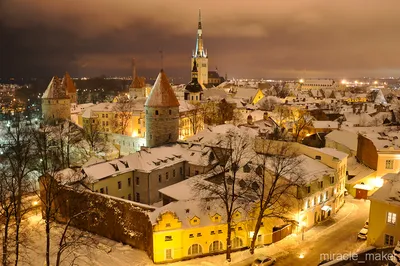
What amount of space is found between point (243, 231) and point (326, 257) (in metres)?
5.55

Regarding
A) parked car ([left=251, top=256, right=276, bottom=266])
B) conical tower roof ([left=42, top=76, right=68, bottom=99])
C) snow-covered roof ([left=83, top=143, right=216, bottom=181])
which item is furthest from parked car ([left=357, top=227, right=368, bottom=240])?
conical tower roof ([left=42, top=76, right=68, bottom=99])

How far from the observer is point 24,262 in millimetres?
24719

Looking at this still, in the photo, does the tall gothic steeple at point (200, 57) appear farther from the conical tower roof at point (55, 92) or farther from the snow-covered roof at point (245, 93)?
the conical tower roof at point (55, 92)

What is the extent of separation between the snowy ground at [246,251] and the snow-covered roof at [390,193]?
13.0 ft

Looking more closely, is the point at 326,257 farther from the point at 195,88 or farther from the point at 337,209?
the point at 195,88

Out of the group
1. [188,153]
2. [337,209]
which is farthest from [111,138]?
[337,209]

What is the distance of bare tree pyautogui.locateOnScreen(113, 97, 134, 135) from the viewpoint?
5934 cm

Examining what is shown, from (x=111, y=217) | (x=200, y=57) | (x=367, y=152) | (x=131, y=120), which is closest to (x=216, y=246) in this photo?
(x=111, y=217)

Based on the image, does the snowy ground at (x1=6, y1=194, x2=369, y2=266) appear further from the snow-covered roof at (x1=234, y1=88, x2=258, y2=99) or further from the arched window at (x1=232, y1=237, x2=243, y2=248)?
the snow-covered roof at (x1=234, y1=88, x2=258, y2=99)

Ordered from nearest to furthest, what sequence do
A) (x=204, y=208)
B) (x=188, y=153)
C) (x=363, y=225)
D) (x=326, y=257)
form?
(x=326, y=257)
(x=204, y=208)
(x=363, y=225)
(x=188, y=153)

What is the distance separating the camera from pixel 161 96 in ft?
136

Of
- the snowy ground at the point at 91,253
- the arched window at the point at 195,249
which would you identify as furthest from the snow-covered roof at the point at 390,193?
the snowy ground at the point at 91,253

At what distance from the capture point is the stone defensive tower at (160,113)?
41250 millimetres

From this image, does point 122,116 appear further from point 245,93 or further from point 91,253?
point 245,93
